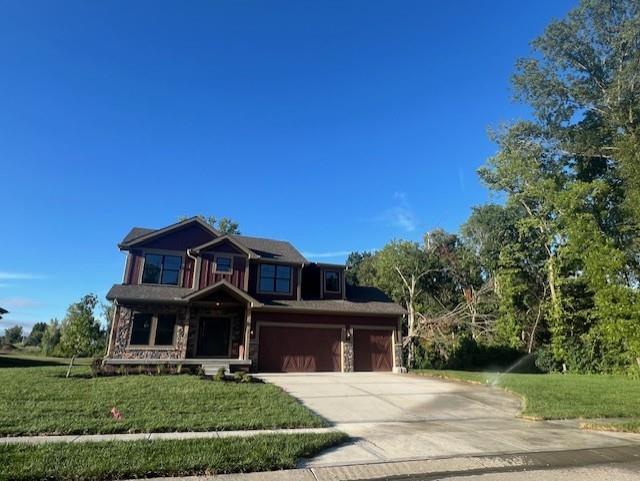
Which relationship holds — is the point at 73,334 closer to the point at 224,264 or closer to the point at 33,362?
the point at 33,362

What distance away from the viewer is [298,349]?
18594mm

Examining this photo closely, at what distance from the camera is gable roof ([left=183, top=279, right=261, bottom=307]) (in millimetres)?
16891

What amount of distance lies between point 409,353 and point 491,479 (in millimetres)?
24115

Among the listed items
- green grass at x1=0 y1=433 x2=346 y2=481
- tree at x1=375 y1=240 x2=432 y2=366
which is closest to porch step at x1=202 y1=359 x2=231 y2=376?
green grass at x1=0 y1=433 x2=346 y2=481

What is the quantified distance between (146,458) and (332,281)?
16.8 m

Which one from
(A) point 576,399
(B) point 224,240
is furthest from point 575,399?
(B) point 224,240

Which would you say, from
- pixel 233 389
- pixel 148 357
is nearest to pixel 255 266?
pixel 148 357

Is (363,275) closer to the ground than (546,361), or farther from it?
farther from it

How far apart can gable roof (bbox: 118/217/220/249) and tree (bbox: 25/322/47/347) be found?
44431mm

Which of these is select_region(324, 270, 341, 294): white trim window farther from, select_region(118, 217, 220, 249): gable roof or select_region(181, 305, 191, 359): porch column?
select_region(181, 305, 191, 359): porch column

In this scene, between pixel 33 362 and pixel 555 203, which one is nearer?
pixel 33 362

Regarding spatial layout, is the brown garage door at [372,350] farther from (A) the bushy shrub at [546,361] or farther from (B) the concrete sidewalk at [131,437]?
(B) the concrete sidewalk at [131,437]

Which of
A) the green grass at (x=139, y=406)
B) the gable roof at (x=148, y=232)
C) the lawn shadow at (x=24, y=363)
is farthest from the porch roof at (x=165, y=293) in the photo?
the lawn shadow at (x=24, y=363)

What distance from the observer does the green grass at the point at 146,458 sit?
440 centimetres
